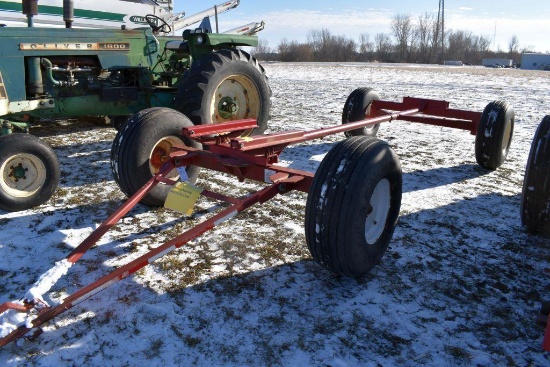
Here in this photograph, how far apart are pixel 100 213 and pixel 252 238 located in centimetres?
136

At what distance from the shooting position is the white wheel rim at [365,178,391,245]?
2.73m

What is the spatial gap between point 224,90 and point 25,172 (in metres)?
2.37

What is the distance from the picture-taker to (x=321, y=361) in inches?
78.3

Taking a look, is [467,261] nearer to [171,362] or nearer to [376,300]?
[376,300]

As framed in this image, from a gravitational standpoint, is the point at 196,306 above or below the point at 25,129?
below

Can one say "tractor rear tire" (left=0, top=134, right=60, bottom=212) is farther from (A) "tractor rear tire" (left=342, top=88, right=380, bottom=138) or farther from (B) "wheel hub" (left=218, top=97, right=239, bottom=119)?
(A) "tractor rear tire" (left=342, top=88, right=380, bottom=138)

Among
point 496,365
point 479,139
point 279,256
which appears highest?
point 479,139

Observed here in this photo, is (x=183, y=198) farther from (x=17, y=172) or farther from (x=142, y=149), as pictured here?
(x=17, y=172)

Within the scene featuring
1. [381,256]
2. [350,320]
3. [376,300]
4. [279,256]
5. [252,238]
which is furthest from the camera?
[252,238]

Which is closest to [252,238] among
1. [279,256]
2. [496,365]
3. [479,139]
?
[279,256]

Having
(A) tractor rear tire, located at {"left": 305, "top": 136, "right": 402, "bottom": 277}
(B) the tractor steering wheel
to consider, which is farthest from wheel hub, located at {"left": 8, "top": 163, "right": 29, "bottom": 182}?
(B) the tractor steering wheel

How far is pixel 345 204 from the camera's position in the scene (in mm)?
2334

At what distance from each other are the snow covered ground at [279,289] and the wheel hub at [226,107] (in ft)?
3.96

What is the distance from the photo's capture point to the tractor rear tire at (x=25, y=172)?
11.2ft
